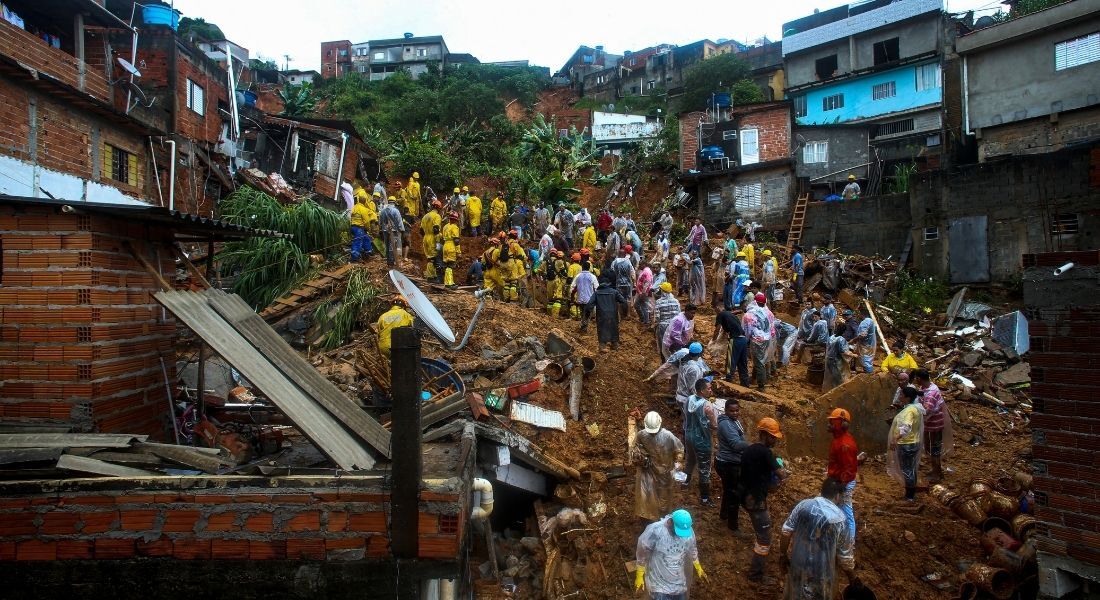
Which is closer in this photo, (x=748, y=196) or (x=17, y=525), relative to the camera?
(x=17, y=525)

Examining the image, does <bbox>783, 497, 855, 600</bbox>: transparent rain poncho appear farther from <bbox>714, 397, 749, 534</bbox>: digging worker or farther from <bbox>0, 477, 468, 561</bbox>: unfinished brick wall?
<bbox>0, 477, 468, 561</bbox>: unfinished brick wall

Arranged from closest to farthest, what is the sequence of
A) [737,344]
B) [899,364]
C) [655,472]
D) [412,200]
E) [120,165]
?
1. [655,472]
2. [737,344]
3. [899,364]
4. [120,165]
5. [412,200]

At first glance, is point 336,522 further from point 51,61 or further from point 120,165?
point 120,165

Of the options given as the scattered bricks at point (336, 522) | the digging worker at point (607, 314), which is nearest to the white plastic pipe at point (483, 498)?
the scattered bricks at point (336, 522)

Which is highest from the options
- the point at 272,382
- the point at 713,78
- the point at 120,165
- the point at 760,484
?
the point at 713,78

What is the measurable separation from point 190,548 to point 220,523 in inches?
9.6

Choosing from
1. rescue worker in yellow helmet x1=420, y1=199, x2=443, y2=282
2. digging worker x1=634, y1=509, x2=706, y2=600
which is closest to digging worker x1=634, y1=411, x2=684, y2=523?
digging worker x1=634, y1=509, x2=706, y2=600

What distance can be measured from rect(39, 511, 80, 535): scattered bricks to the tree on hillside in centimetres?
3956

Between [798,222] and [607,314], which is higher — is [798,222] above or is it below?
above

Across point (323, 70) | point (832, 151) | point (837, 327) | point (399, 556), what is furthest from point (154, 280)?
point (323, 70)

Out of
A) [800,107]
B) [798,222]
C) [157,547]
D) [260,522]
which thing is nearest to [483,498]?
[260,522]

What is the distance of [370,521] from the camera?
13.3ft

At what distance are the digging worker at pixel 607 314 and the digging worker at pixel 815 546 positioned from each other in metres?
5.82

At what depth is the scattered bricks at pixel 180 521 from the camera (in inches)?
157
